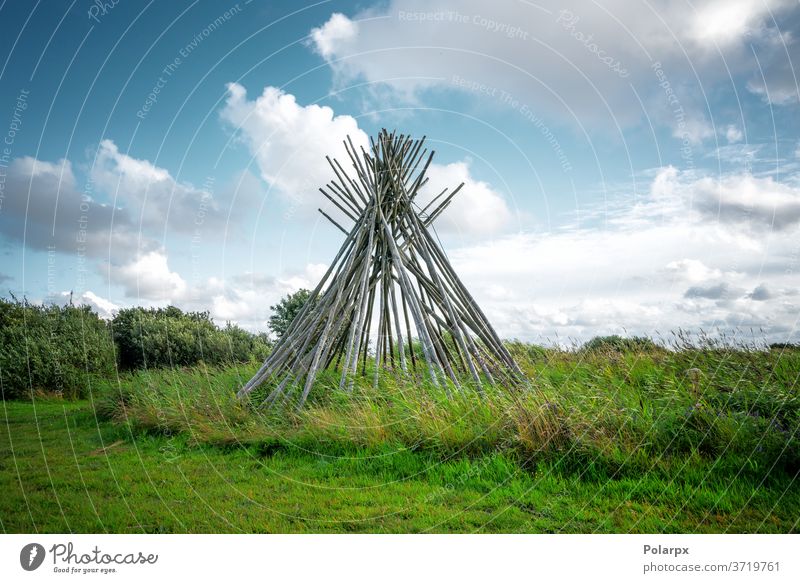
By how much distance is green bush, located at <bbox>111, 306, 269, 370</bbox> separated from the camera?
1255cm

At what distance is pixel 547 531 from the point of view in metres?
2.72

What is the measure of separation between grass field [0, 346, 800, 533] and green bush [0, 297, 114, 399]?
14.8 feet

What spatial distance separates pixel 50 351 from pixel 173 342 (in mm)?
3429

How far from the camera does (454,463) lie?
144 inches

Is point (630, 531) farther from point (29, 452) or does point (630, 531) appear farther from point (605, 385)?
point (29, 452)

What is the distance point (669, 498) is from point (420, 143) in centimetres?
453

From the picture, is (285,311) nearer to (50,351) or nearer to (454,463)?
(50,351)

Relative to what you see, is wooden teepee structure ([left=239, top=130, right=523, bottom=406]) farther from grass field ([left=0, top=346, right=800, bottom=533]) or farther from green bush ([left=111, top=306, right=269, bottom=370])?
green bush ([left=111, top=306, right=269, bottom=370])

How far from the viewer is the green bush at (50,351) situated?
9172mm

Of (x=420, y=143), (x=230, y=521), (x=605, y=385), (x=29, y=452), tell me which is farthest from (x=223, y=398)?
(x=605, y=385)

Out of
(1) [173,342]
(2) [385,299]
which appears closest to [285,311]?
(1) [173,342]

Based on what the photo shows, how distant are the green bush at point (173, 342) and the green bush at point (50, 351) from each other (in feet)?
4.27

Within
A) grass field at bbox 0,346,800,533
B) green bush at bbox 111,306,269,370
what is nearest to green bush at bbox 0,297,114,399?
green bush at bbox 111,306,269,370
